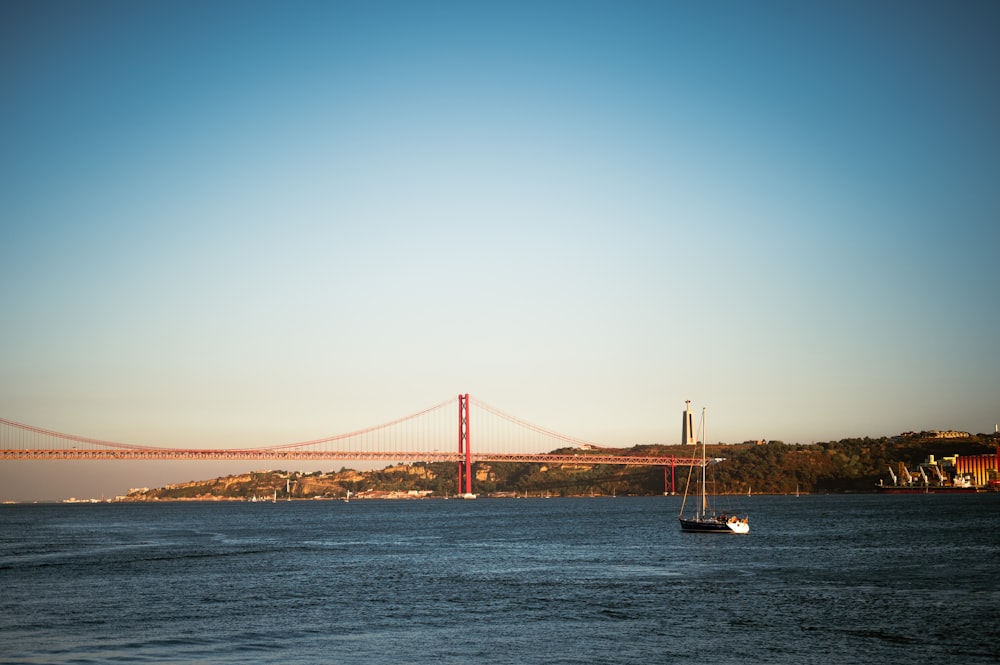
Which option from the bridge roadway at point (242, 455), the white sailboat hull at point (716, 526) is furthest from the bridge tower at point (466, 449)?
the white sailboat hull at point (716, 526)

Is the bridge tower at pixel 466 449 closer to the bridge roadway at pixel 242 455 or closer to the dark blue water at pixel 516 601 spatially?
the bridge roadway at pixel 242 455

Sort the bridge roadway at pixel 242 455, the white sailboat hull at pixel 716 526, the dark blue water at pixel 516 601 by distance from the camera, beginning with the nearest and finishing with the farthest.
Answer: the dark blue water at pixel 516 601, the white sailboat hull at pixel 716 526, the bridge roadway at pixel 242 455

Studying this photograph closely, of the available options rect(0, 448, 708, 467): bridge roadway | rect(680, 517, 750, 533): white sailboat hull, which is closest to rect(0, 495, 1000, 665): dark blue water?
rect(680, 517, 750, 533): white sailboat hull

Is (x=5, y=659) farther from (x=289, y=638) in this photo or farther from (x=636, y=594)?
(x=636, y=594)

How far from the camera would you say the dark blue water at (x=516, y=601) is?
95.7ft

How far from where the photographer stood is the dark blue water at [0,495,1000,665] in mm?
29156

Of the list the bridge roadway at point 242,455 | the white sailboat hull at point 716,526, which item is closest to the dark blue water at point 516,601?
the white sailboat hull at point 716,526

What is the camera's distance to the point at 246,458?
13400 cm

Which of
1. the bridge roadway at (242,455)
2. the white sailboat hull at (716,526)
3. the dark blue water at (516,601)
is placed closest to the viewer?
the dark blue water at (516,601)

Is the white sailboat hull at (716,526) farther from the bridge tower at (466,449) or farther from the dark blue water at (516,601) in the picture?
the bridge tower at (466,449)

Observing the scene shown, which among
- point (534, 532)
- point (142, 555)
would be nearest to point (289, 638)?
point (142, 555)

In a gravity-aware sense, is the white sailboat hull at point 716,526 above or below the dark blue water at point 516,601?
below

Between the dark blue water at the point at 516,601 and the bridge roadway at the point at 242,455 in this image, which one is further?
the bridge roadway at the point at 242,455

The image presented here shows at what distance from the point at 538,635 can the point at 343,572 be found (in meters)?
23.0
